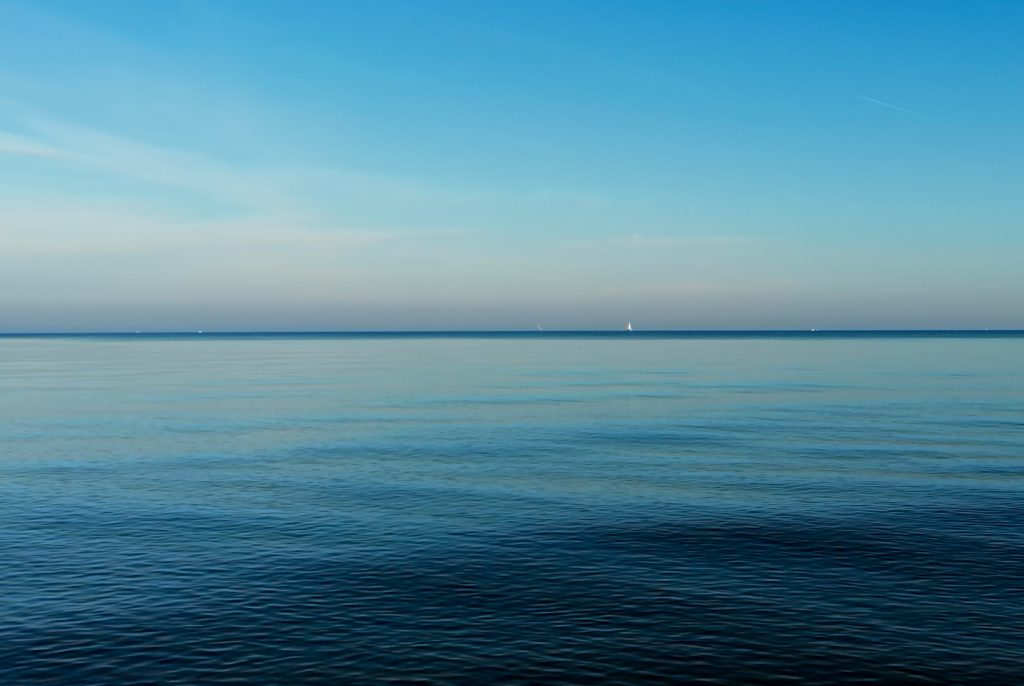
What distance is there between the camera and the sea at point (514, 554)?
108 feet

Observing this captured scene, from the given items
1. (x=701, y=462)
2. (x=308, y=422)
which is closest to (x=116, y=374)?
(x=308, y=422)

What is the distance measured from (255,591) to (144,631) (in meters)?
5.79

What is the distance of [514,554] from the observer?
46250 mm

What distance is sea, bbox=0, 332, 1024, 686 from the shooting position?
3294 cm

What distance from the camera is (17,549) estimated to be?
153ft

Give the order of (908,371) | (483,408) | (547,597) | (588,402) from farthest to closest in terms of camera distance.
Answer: (908,371) → (588,402) → (483,408) → (547,597)

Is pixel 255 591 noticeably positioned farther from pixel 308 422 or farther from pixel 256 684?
pixel 308 422

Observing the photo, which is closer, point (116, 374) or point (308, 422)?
point (308, 422)

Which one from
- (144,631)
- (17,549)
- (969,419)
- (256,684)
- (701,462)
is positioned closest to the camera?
(256,684)

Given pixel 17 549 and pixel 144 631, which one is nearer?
pixel 144 631

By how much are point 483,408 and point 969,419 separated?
197 feet

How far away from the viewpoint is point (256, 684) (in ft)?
100

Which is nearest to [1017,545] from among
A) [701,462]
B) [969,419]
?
[701,462]

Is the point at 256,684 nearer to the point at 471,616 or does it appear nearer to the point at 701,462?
the point at 471,616
